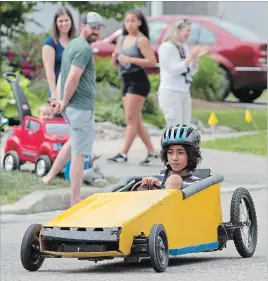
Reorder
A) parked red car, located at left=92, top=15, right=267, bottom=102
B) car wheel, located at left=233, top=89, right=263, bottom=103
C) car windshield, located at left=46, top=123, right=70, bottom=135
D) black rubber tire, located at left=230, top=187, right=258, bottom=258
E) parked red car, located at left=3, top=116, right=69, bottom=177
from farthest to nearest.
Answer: car wheel, located at left=233, top=89, right=263, bottom=103, parked red car, located at left=92, top=15, right=267, bottom=102, car windshield, located at left=46, top=123, right=70, bottom=135, parked red car, located at left=3, top=116, right=69, bottom=177, black rubber tire, located at left=230, top=187, right=258, bottom=258

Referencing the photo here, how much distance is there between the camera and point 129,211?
26.2 feet

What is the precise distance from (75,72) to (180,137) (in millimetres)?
3293

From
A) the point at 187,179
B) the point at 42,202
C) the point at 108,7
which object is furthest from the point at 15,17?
the point at 187,179

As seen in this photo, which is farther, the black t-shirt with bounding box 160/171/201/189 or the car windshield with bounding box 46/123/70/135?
the car windshield with bounding box 46/123/70/135

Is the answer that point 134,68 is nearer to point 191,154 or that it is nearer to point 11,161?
point 11,161

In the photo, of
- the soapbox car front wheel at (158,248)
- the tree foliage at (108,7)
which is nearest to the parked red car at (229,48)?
the tree foliage at (108,7)

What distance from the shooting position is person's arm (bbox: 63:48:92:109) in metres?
11.9

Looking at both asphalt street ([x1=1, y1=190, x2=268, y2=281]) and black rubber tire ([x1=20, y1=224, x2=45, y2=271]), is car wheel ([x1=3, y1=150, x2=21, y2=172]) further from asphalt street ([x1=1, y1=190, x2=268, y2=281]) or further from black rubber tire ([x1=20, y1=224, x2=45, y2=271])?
black rubber tire ([x1=20, y1=224, x2=45, y2=271])

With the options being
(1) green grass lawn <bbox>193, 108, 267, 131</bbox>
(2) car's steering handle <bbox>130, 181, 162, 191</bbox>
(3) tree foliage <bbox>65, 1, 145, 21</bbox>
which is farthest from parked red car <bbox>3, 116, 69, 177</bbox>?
(3) tree foliage <bbox>65, 1, 145, 21</bbox>

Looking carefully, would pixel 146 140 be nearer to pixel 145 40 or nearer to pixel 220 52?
pixel 145 40

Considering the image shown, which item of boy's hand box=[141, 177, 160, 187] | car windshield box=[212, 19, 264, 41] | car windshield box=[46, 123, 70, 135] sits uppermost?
car windshield box=[212, 19, 264, 41]

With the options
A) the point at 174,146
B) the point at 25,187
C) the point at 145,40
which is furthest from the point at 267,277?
the point at 145,40

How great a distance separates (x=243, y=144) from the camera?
18375 millimetres

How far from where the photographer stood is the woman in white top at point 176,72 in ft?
48.5
